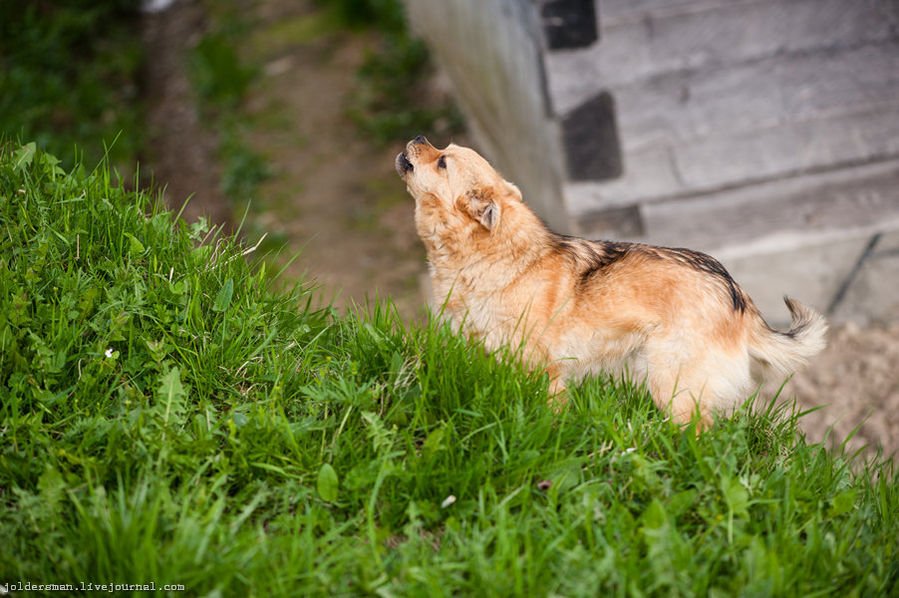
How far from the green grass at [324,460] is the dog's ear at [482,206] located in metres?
0.52

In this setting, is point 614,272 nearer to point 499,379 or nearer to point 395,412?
point 499,379

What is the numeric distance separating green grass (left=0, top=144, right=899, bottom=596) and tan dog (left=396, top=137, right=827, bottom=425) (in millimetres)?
181

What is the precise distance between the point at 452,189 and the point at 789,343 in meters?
1.45

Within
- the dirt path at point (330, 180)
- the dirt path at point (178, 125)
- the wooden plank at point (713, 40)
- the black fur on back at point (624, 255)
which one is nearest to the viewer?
the black fur on back at point (624, 255)

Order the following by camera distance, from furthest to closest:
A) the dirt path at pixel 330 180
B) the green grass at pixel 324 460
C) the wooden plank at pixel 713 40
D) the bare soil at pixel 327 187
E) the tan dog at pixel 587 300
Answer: the dirt path at pixel 330 180, the bare soil at pixel 327 187, the wooden plank at pixel 713 40, the tan dog at pixel 587 300, the green grass at pixel 324 460

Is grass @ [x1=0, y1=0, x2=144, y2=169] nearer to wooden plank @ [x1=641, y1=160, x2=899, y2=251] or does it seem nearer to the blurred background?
the blurred background

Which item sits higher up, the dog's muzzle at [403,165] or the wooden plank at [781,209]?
the dog's muzzle at [403,165]

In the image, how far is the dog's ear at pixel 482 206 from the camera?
9.64 feet

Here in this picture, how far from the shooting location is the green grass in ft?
6.53

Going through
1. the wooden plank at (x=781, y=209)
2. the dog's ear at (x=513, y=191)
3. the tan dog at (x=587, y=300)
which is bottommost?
the wooden plank at (x=781, y=209)

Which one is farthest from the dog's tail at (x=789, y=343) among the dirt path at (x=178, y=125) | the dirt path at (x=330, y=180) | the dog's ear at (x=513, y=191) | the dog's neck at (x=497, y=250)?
the dirt path at (x=178, y=125)

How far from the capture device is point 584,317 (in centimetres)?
289

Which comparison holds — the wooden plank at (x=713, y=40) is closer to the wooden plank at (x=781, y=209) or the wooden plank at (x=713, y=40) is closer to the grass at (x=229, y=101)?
the wooden plank at (x=781, y=209)

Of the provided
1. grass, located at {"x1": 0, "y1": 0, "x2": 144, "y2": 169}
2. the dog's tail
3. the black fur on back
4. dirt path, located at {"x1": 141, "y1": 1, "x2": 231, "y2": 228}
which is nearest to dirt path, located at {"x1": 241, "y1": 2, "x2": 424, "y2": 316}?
dirt path, located at {"x1": 141, "y1": 1, "x2": 231, "y2": 228}
